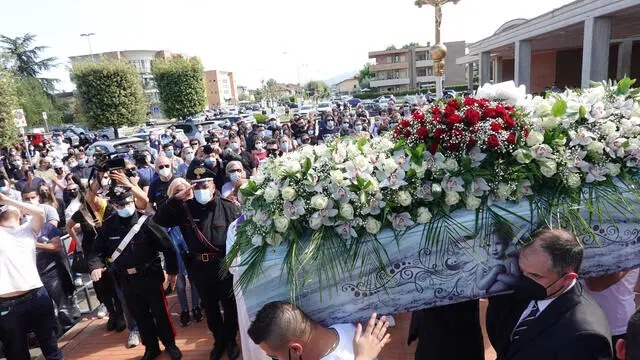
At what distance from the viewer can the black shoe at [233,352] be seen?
4.01 m

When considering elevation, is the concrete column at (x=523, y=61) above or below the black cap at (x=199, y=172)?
above

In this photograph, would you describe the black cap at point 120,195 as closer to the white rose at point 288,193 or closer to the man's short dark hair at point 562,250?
the white rose at point 288,193

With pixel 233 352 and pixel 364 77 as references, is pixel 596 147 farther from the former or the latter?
pixel 364 77

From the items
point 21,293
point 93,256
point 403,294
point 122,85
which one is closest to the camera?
point 403,294

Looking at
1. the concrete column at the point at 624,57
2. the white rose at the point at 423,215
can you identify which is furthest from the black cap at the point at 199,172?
the concrete column at the point at 624,57

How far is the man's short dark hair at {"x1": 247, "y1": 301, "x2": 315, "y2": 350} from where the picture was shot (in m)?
1.90

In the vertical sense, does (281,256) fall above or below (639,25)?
below

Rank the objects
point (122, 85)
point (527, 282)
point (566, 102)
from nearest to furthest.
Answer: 1. point (527, 282)
2. point (566, 102)
3. point (122, 85)

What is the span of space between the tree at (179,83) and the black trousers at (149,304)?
28.7 meters

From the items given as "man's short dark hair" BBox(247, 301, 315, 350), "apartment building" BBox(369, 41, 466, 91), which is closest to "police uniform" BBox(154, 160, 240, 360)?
"man's short dark hair" BBox(247, 301, 315, 350)

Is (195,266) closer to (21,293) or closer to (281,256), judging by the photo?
(21,293)

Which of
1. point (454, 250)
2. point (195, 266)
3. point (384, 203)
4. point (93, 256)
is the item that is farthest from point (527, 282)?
point (93, 256)

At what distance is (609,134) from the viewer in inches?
89.4

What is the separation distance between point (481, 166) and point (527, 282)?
0.69 metres
